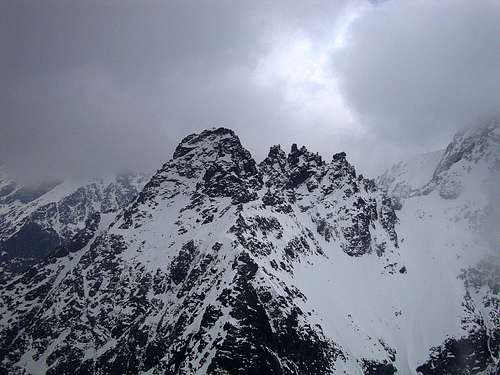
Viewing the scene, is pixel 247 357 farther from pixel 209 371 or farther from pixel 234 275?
pixel 234 275

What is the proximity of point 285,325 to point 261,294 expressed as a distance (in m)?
12.6

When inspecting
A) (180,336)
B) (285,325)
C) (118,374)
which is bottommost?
(118,374)

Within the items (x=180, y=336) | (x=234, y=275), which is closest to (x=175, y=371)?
(x=180, y=336)

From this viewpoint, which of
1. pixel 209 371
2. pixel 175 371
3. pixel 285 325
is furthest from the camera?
pixel 285 325

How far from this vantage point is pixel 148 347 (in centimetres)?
19500

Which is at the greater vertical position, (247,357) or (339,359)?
(339,359)

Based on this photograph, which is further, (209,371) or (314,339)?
(314,339)

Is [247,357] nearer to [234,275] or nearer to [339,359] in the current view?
[234,275]

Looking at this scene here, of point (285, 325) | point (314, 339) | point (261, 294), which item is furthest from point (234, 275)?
point (314, 339)

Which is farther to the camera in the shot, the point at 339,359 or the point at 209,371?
the point at 339,359

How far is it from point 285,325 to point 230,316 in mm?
22489

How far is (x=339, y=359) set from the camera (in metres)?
199

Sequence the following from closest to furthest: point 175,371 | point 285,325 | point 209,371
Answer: point 209,371 < point 175,371 < point 285,325

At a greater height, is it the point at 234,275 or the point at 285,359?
the point at 234,275
